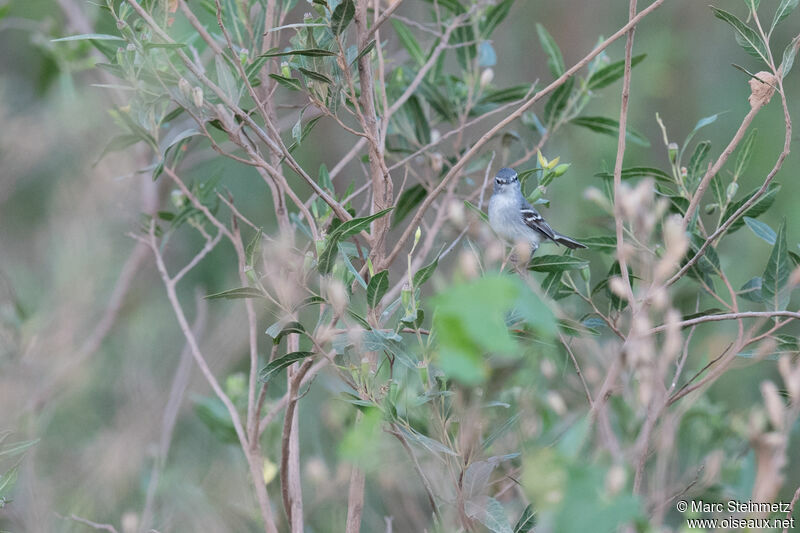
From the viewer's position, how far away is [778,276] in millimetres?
2139

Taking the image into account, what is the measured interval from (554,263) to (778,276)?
2.01ft

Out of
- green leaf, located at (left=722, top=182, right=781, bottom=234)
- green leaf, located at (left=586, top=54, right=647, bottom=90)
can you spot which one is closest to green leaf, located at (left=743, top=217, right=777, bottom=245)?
green leaf, located at (left=722, top=182, right=781, bottom=234)

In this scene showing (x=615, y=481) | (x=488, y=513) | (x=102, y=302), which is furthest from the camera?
(x=102, y=302)

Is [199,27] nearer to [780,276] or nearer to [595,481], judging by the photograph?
[595,481]

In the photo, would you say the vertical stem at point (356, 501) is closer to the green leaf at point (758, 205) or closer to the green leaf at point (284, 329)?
the green leaf at point (284, 329)

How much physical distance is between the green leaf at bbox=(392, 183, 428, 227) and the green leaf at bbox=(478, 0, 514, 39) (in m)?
0.63

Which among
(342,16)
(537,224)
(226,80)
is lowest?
(537,224)

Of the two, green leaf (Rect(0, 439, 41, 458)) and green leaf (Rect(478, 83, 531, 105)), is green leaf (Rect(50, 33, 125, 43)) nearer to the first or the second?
green leaf (Rect(0, 439, 41, 458))

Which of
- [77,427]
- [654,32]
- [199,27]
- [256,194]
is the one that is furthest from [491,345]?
[654,32]

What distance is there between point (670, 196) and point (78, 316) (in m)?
2.30

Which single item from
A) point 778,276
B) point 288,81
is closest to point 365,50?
point 288,81

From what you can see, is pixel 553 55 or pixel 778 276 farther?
pixel 553 55

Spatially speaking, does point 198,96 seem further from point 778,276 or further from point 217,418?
point 778,276

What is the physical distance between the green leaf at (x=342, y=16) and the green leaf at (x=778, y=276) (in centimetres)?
121
